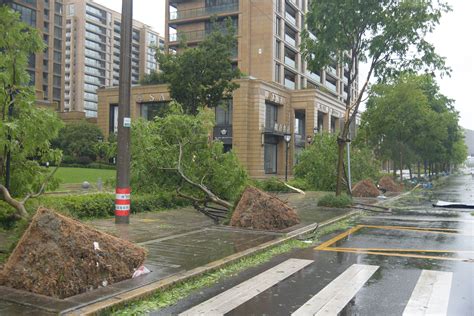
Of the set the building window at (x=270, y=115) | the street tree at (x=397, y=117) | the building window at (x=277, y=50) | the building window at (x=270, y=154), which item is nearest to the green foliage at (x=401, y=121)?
the street tree at (x=397, y=117)

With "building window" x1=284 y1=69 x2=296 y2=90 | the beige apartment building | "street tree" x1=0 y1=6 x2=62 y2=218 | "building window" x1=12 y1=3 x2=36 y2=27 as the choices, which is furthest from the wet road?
"building window" x1=12 y1=3 x2=36 y2=27

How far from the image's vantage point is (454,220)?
15.6 m

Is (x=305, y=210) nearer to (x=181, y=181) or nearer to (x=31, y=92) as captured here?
(x=181, y=181)

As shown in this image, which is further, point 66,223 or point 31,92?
point 31,92

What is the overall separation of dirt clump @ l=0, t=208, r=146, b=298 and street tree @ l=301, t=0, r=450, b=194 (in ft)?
48.1

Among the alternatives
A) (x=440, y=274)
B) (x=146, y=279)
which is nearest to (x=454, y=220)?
(x=440, y=274)

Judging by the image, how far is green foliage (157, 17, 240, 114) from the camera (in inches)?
966

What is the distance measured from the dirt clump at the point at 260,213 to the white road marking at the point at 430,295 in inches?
193

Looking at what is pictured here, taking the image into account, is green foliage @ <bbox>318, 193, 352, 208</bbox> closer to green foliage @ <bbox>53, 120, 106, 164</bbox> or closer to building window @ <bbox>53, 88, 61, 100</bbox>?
green foliage @ <bbox>53, 120, 106, 164</bbox>

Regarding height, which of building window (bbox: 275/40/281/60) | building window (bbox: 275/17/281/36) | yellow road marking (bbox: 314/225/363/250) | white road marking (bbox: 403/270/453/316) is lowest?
yellow road marking (bbox: 314/225/363/250)

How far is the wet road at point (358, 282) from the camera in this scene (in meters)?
5.67

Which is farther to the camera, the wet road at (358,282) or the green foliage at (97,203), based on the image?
the green foliage at (97,203)

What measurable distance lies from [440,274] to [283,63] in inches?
2003

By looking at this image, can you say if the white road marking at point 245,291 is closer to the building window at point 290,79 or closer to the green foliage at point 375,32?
the green foliage at point 375,32
